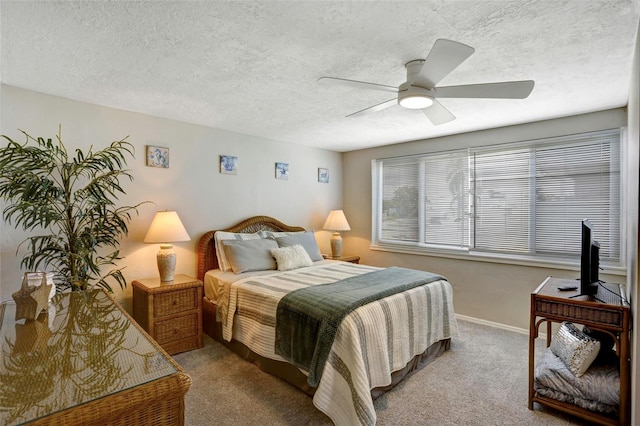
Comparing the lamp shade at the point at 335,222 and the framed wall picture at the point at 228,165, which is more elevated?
the framed wall picture at the point at 228,165

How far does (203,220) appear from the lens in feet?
12.4

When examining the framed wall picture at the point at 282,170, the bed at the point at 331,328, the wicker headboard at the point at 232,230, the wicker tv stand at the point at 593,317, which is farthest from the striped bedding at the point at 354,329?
the framed wall picture at the point at 282,170

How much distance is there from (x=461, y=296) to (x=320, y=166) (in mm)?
2762

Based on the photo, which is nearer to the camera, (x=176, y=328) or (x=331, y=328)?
(x=331, y=328)

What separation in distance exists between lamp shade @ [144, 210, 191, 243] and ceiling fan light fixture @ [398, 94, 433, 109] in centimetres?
238

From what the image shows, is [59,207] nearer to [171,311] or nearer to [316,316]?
[171,311]

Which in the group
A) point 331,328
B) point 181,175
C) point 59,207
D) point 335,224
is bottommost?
point 331,328

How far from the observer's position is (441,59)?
1.67 metres

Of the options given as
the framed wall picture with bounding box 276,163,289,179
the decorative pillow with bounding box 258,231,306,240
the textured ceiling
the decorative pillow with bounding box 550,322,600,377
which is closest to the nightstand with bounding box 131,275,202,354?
A: the decorative pillow with bounding box 258,231,306,240

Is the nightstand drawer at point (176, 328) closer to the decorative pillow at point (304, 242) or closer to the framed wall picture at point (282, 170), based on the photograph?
the decorative pillow at point (304, 242)

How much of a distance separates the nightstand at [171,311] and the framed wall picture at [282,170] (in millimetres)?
1933

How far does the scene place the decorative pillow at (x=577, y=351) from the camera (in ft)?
7.00

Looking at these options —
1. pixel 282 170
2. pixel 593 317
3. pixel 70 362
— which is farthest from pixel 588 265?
pixel 282 170

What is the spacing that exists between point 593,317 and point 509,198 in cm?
200
